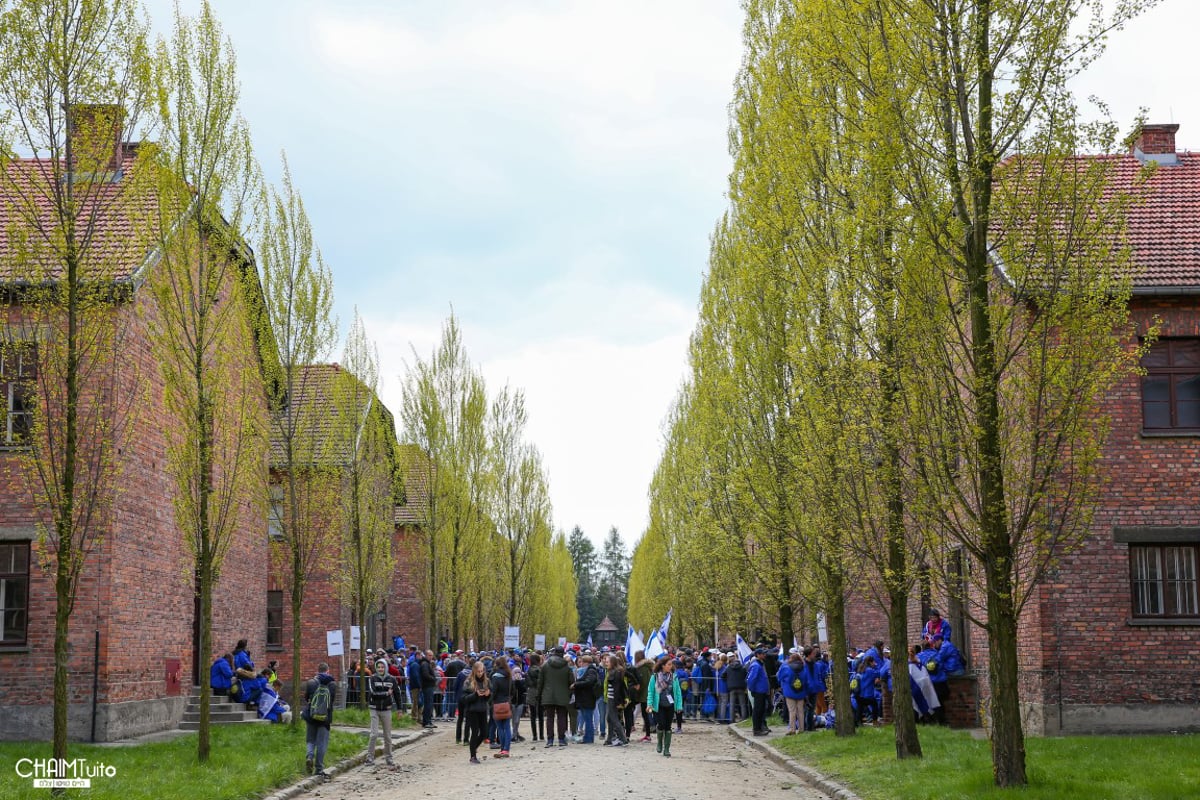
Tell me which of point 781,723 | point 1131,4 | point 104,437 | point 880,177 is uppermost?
point 1131,4

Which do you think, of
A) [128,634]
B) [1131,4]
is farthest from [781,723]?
[1131,4]

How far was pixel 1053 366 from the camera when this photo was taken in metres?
12.2

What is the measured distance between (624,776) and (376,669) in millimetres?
5564

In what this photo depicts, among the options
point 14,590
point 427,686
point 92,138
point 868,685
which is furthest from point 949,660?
point 92,138

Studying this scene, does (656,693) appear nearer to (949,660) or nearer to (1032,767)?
(949,660)

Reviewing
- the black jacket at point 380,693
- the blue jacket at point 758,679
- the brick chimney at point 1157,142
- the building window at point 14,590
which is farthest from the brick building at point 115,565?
the brick chimney at point 1157,142

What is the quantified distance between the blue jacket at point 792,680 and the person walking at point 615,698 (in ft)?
10.1

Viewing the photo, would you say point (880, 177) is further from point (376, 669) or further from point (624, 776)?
point (376, 669)

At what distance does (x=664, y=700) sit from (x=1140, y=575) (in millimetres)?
8109

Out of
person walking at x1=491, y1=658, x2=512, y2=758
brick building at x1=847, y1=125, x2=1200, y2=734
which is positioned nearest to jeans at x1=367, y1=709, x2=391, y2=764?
person walking at x1=491, y1=658, x2=512, y2=758

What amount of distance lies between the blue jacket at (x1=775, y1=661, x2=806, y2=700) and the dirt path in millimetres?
1329

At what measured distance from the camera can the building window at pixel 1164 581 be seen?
19.7 metres

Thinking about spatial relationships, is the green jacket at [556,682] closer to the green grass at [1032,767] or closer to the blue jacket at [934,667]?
the green grass at [1032,767]

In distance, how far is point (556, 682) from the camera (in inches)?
947
